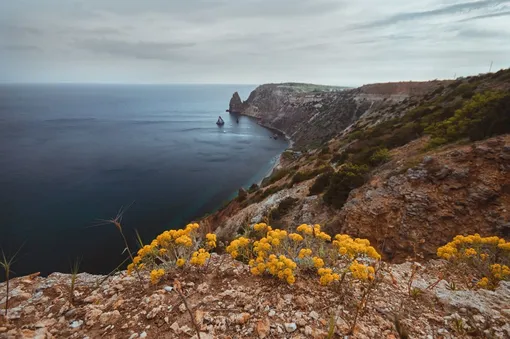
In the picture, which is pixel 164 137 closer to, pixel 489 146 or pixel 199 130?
pixel 199 130

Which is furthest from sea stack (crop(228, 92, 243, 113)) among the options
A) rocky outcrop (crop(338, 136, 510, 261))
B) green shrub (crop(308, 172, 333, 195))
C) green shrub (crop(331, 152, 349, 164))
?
rocky outcrop (crop(338, 136, 510, 261))

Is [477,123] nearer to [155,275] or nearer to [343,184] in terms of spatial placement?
[343,184]

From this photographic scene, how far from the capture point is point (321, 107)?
9825 centimetres

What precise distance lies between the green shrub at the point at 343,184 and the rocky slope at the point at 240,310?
25.4 feet

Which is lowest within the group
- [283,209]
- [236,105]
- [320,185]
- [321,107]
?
[283,209]

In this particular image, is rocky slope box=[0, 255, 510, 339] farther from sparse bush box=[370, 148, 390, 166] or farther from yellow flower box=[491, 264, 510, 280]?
sparse bush box=[370, 148, 390, 166]

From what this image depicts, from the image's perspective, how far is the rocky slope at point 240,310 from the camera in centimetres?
382

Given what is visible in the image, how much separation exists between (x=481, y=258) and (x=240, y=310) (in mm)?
6059

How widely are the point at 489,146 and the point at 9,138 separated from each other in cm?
10689

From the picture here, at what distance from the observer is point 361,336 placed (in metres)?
3.69

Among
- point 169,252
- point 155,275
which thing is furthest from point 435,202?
point 155,275

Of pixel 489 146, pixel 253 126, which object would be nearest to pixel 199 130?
pixel 253 126

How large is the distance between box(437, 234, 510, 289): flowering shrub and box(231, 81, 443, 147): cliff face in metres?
47.6

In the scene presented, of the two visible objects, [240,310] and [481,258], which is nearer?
[240,310]
